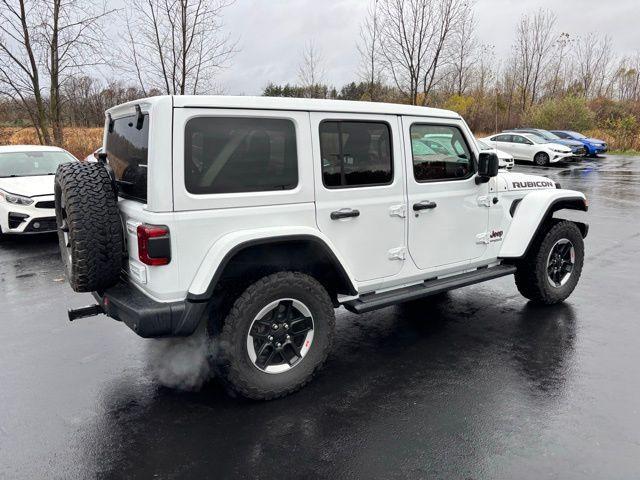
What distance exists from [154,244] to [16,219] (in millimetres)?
6491

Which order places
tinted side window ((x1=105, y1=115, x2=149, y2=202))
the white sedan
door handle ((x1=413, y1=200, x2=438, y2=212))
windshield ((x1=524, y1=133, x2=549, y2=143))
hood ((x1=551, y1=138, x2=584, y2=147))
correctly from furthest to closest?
hood ((x1=551, y1=138, x2=584, y2=147)) → windshield ((x1=524, y1=133, x2=549, y2=143)) → the white sedan → door handle ((x1=413, y1=200, x2=438, y2=212)) → tinted side window ((x1=105, y1=115, x2=149, y2=202))

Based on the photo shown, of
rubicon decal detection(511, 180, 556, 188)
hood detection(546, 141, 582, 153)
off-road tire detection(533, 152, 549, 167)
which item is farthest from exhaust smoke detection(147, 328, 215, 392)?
hood detection(546, 141, 582, 153)

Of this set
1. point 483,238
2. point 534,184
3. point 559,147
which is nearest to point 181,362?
point 483,238

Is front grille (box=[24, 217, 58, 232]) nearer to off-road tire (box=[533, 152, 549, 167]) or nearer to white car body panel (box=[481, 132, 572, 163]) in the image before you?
white car body panel (box=[481, 132, 572, 163])

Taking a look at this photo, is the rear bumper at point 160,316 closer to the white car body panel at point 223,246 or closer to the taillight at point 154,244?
the white car body panel at point 223,246

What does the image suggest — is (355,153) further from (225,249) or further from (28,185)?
(28,185)

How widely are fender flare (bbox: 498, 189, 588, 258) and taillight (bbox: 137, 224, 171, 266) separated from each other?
3221 millimetres

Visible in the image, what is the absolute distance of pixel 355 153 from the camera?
3727 millimetres

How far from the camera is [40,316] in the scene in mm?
5074

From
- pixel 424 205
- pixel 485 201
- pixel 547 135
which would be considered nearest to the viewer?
pixel 424 205

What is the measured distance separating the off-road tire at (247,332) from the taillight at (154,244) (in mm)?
561

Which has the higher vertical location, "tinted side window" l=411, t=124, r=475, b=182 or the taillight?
"tinted side window" l=411, t=124, r=475, b=182

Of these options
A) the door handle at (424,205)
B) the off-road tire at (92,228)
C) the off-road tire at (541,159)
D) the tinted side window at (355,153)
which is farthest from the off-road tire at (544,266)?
the off-road tire at (541,159)

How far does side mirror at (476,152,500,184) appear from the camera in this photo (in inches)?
170
